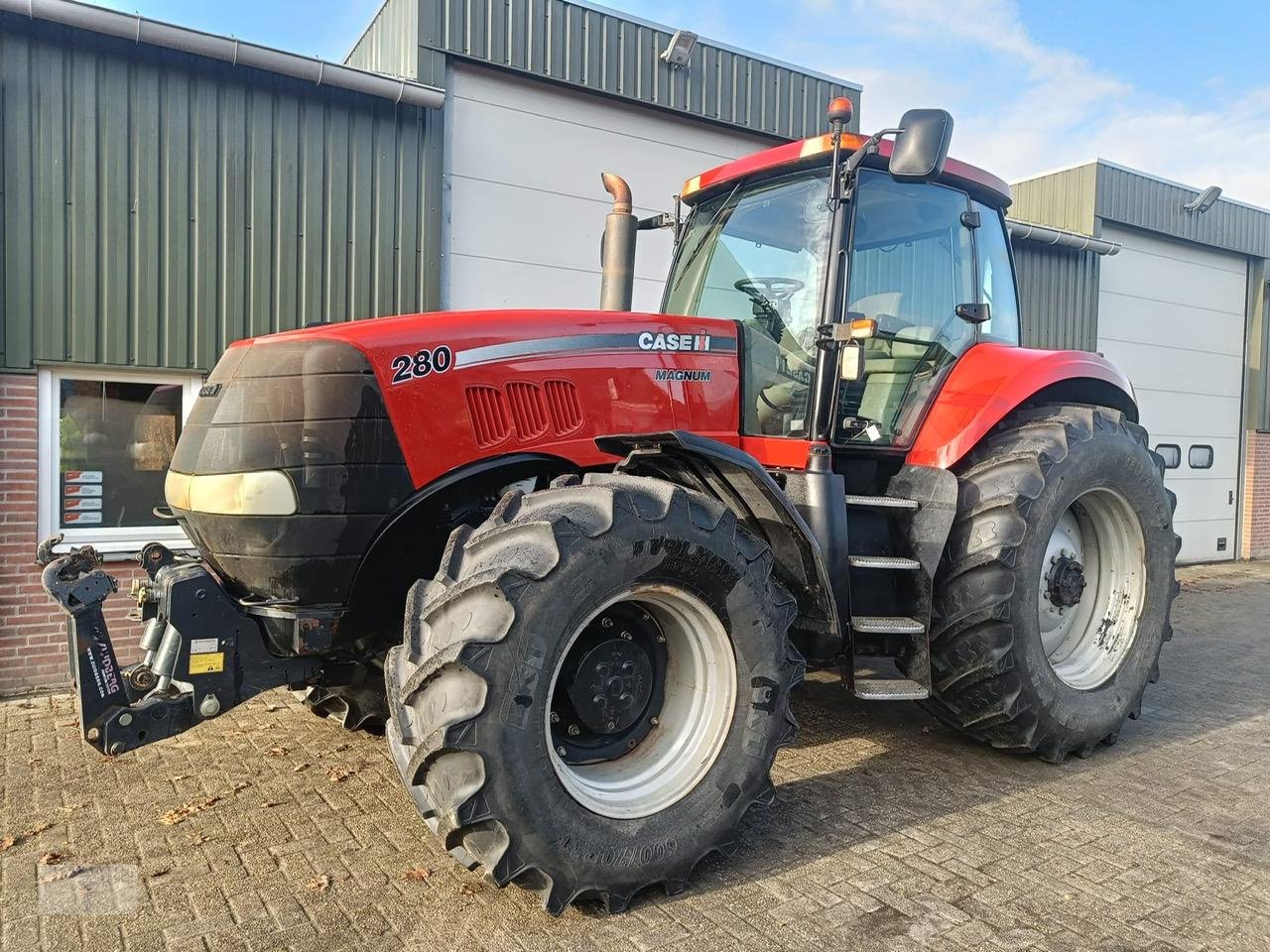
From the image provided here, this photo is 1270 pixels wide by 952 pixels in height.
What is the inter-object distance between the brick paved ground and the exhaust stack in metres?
2.39

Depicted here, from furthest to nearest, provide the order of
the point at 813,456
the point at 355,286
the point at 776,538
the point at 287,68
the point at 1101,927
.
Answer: the point at 355,286 < the point at 287,68 < the point at 813,456 < the point at 776,538 < the point at 1101,927

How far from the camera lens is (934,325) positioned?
430 cm

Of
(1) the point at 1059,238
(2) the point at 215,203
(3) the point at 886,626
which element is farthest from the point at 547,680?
(1) the point at 1059,238

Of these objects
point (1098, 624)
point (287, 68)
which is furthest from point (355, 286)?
point (1098, 624)

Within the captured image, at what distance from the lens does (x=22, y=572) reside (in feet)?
17.7

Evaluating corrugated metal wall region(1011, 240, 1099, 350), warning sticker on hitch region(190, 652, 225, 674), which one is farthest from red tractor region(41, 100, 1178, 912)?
corrugated metal wall region(1011, 240, 1099, 350)

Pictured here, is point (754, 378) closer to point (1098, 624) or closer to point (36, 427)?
point (1098, 624)

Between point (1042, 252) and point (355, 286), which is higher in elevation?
point (1042, 252)

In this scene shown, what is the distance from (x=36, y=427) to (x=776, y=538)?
14.8 feet

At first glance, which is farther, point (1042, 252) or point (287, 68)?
point (1042, 252)

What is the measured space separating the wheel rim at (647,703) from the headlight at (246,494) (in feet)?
3.39

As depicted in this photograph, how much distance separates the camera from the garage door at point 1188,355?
11469mm

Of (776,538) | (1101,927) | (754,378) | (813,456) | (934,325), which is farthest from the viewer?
(934,325)

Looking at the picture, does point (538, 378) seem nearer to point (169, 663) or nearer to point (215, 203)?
point (169, 663)
